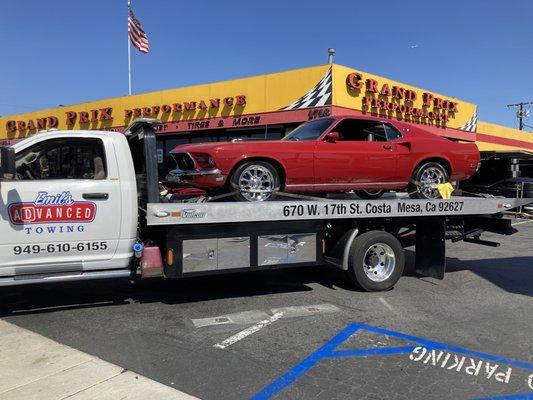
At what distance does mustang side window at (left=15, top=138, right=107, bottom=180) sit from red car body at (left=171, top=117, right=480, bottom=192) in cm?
119

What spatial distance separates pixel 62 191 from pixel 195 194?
5.98ft

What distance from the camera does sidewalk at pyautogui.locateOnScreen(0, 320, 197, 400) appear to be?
385 cm

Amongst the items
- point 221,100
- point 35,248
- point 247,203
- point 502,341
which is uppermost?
point 221,100

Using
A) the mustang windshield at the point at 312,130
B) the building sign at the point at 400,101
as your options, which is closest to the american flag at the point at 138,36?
A: the building sign at the point at 400,101

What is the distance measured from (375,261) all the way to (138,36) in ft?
72.0

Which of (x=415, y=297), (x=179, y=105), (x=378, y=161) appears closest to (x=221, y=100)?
(x=179, y=105)

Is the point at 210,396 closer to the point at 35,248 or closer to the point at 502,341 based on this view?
the point at 35,248

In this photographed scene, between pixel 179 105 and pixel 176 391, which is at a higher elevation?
pixel 179 105

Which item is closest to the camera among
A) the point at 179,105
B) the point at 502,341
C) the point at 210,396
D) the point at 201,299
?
the point at 210,396

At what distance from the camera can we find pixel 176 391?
3930mm

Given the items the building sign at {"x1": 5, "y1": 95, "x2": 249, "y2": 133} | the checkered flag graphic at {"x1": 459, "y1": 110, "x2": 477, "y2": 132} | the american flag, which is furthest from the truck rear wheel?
the american flag

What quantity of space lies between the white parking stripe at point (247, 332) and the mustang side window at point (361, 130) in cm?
299

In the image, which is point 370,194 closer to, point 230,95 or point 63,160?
point 63,160

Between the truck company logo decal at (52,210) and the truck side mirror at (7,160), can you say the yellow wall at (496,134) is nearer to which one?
the truck company logo decal at (52,210)
